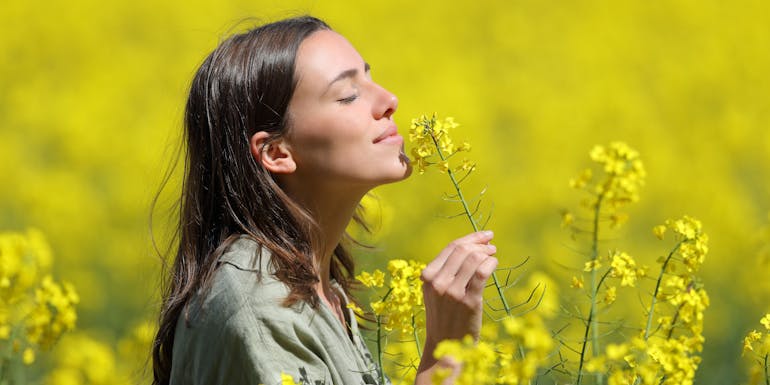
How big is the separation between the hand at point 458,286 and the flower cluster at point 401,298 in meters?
0.02

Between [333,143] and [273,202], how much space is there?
0.49ft

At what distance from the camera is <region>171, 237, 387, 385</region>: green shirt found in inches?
69.3

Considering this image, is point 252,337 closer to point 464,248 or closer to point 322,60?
point 464,248

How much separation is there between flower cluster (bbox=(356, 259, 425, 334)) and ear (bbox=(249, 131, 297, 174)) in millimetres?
310

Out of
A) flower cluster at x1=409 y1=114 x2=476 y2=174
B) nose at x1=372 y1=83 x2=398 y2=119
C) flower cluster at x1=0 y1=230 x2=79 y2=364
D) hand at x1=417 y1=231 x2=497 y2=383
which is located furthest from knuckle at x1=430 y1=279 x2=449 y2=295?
flower cluster at x1=0 y1=230 x2=79 y2=364

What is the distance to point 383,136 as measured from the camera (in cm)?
189

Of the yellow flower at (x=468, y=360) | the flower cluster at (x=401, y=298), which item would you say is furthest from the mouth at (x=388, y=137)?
the yellow flower at (x=468, y=360)

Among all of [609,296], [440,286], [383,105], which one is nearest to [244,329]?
[440,286]

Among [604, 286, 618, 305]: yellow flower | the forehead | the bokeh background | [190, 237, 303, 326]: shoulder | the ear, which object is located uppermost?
the bokeh background

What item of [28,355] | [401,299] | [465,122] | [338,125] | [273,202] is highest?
[465,122]

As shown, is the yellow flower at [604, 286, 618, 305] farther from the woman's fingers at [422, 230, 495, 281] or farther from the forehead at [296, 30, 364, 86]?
the forehead at [296, 30, 364, 86]

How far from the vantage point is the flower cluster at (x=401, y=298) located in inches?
64.9

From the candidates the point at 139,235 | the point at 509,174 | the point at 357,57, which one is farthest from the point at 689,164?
the point at 357,57

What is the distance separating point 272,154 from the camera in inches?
78.7
